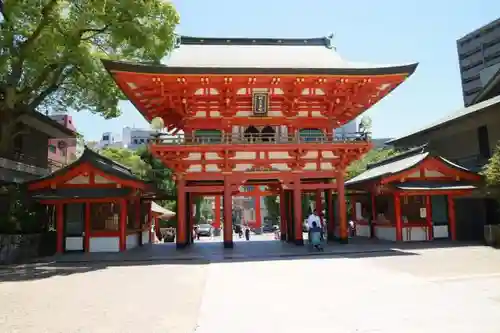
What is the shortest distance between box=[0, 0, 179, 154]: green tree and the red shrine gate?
1.60 meters

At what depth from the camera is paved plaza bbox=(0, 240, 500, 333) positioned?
6.61m

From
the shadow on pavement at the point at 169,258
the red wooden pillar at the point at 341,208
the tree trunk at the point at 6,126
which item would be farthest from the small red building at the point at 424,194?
the tree trunk at the point at 6,126

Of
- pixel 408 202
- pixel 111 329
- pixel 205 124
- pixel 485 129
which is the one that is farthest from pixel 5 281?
pixel 485 129

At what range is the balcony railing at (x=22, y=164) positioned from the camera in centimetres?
2117

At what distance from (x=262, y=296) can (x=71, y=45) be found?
1329 cm

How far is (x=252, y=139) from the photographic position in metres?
19.5

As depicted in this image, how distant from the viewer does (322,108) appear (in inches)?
814

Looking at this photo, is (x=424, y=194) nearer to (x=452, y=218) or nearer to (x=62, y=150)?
(x=452, y=218)

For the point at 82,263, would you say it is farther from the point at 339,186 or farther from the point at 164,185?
the point at 164,185

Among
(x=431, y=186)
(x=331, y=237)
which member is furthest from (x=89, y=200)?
(x=431, y=186)

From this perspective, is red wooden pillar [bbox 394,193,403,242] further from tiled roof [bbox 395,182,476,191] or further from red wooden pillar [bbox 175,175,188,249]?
red wooden pillar [bbox 175,175,188,249]

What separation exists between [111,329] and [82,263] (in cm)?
975

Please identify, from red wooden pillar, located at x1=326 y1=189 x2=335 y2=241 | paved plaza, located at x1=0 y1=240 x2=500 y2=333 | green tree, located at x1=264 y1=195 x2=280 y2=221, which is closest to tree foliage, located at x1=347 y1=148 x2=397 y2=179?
green tree, located at x1=264 y1=195 x2=280 y2=221

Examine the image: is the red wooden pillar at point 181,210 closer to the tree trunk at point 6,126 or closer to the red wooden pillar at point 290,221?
the red wooden pillar at point 290,221
